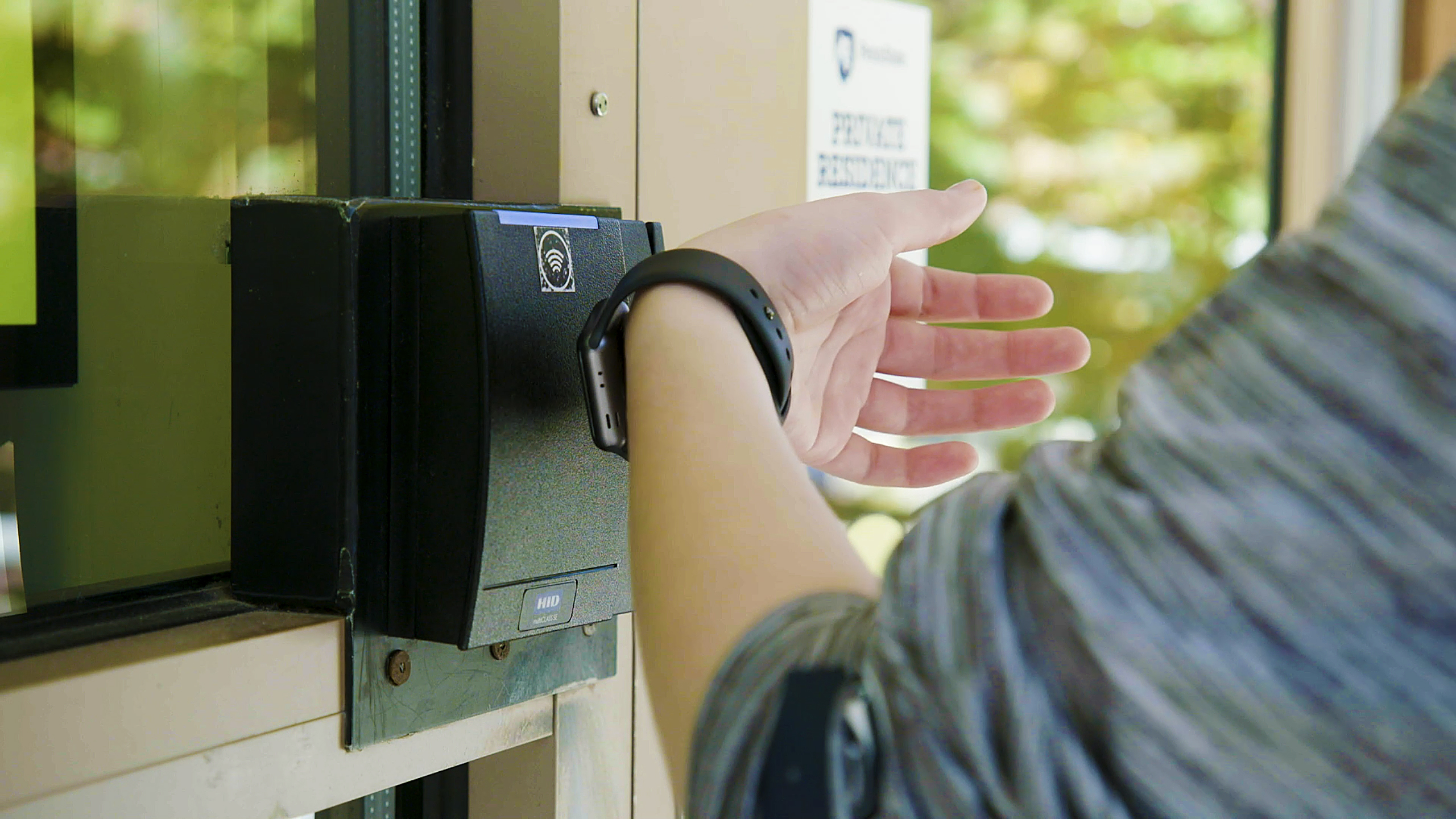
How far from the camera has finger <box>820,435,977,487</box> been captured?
73cm

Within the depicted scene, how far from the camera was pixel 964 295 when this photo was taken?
28.5 inches

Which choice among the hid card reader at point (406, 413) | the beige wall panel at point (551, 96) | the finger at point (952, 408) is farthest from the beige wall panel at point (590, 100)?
the finger at point (952, 408)

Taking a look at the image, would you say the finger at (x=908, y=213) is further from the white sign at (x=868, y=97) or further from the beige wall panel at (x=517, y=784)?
the beige wall panel at (x=517, y=784)

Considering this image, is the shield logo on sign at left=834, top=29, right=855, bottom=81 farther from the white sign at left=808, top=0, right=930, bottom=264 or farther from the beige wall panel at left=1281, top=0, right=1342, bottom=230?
the beige wall panel at left=1281, top=0, right=1342, bottom=230

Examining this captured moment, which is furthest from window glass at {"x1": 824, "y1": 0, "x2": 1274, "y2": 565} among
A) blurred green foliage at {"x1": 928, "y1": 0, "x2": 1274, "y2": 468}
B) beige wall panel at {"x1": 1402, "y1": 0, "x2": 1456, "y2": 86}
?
beige wall panel at {"x1": 1402, "y1": 0, "x2": 1456, "y2": 86}

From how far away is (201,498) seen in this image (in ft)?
2.10

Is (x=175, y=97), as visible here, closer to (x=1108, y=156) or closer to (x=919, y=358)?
(x=919, y=358)

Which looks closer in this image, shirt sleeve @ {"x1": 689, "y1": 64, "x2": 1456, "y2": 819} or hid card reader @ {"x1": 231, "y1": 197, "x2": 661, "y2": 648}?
shirt sleeve @ {"x1": 689, "y1": 64, "x2": 1456, "y2": 819}

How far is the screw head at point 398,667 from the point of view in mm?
639

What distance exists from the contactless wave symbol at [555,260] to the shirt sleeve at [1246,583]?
1.30 feet

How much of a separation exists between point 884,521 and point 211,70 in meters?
0.71

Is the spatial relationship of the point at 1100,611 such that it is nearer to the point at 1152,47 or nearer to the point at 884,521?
the point at 884,521

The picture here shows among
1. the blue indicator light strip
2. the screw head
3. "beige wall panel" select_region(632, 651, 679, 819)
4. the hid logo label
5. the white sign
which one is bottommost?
"beige wall panel" select_region(632, 651, 679, 819)

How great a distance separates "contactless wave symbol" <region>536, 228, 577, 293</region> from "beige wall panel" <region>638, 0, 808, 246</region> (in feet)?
0.52
